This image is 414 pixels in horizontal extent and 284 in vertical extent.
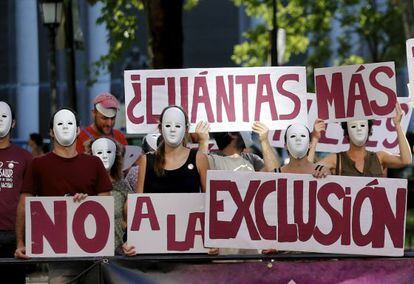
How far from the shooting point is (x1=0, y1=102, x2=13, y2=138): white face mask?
9.19m

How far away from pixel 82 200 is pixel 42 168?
43 cm

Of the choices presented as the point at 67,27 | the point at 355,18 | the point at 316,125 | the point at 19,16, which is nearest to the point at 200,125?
the point at 316,125

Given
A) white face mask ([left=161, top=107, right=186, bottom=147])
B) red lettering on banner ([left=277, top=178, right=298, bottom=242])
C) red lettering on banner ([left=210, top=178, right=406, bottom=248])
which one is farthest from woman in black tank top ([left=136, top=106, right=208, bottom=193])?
red lettering on banner ([left=277, top=178, right=298, bottom=242])

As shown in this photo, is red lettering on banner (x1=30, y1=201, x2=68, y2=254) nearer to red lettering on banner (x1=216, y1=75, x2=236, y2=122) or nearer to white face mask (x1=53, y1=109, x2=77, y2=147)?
white face mask (x1=53, y1=109, x2=77, y2=147)

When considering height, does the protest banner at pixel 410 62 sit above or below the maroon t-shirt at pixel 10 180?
above

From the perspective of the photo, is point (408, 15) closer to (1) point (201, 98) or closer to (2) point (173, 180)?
(1) point (201, 98)

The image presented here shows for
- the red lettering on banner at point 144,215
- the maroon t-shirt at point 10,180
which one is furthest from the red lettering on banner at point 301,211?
the maroon t-shirt at point 10,180

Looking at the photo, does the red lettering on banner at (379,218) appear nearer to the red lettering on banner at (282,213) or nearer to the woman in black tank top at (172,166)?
the red lettering on banner at (282,213)

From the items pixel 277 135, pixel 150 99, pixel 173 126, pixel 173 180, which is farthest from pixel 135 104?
pixel 277 135

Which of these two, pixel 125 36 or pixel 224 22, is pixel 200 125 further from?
pixel 224 22

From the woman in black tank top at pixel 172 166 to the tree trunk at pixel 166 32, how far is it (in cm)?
935

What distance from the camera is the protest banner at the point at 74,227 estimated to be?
28.2ft

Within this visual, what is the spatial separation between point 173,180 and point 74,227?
0.75m

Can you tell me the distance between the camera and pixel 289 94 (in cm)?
975
